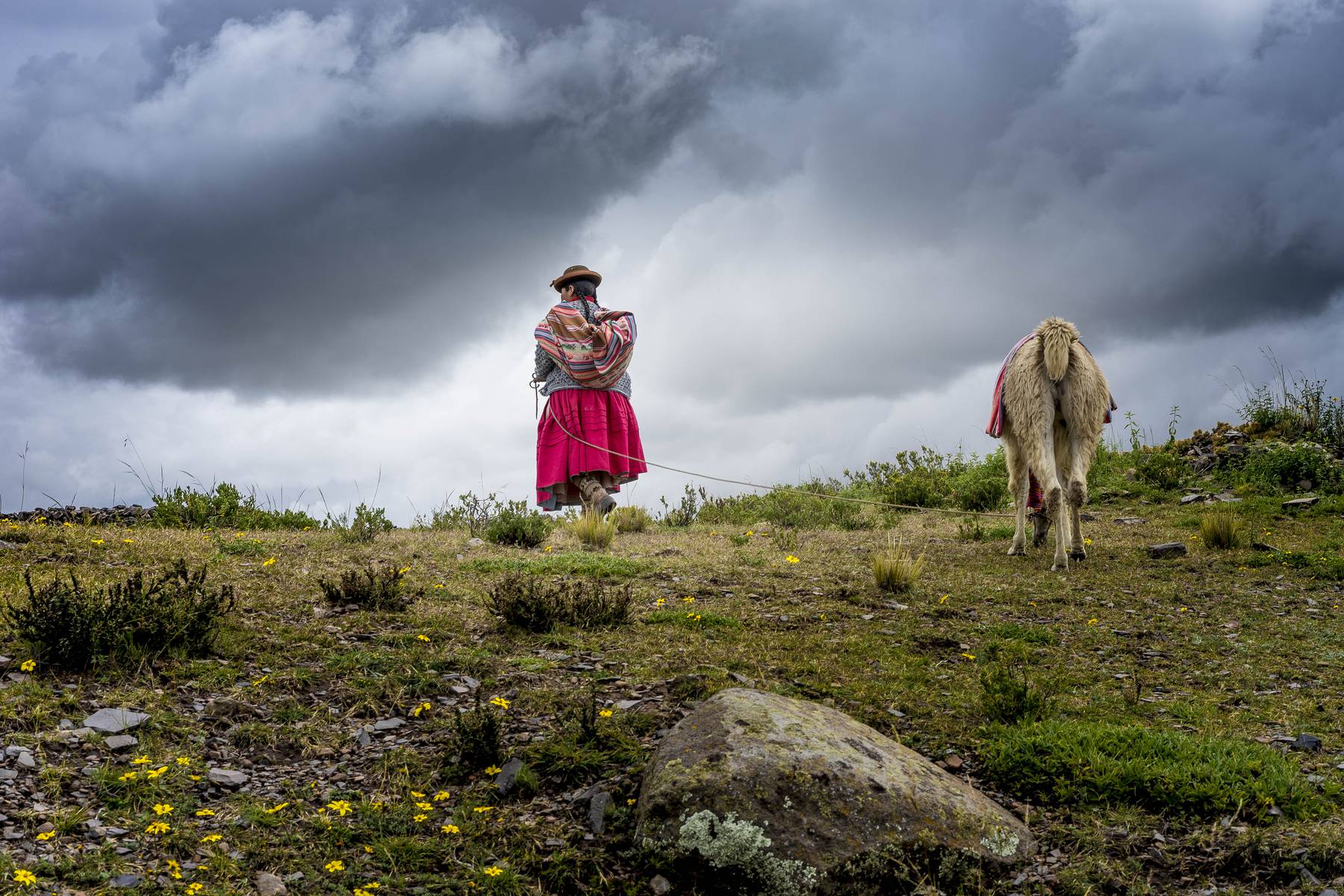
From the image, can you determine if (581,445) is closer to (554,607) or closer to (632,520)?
(632,520)

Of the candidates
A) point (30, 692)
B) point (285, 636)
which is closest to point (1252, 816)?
point (285, 636)

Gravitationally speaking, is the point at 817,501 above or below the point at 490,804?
above

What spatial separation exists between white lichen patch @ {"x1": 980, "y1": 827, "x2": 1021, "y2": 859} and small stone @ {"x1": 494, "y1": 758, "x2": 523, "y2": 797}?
1.97 meters

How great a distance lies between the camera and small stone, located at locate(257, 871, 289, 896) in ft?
11.1

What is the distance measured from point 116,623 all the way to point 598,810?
9.92 ft

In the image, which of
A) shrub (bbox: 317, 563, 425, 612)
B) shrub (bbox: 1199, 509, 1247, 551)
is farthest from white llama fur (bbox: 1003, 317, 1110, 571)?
shrub (bbox: 317, 563, 425, 612)

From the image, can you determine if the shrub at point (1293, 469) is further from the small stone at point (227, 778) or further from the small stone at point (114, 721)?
the small stone at point (114, 721)

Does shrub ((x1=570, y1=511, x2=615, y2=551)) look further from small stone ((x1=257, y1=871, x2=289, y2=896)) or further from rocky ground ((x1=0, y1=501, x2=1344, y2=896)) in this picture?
small stone ((x1=257, y1=871, x2=289, y2=896))

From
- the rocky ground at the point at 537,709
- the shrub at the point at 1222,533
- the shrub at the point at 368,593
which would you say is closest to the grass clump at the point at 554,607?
the rocky ground at the point at 537,709

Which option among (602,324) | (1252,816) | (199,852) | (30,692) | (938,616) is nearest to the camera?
(199,852)

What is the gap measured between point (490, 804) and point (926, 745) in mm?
2143

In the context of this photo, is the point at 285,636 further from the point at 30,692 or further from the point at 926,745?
the point at 926,745

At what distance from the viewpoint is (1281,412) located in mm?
17047

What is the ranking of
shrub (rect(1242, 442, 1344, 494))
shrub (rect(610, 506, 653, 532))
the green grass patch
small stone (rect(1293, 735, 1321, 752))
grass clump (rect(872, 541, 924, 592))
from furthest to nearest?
shrub (rect(1242, 442, 1344, 494)), shrub (rect(610, 506, 653, 532)), the green grass patch, grass clump (rect(872, 541, 924, 592)), small stone (rect(1293, 735, 1321, 752))
